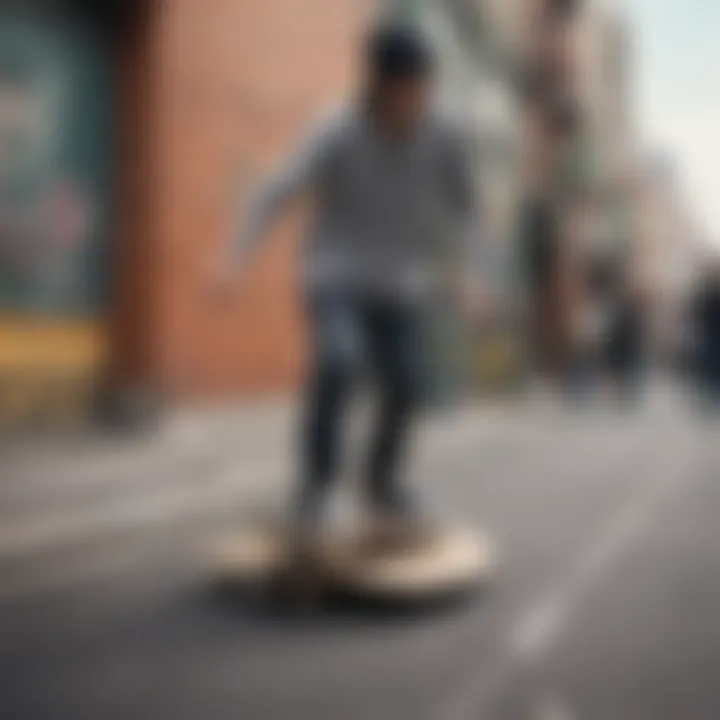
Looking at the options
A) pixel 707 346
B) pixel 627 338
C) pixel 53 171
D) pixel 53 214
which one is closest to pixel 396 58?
pixel 53 171

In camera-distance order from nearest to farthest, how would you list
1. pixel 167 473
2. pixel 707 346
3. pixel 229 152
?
pixel 229 152
pixel 167 473
pixel 707 346

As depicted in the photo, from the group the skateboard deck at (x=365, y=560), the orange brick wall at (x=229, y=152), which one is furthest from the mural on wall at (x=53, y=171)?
the skateboard deck at (x=365, y=560)

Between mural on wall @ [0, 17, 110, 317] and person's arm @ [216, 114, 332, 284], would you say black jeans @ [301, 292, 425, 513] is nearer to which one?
person's arm @ [216, 114, 332, 284]

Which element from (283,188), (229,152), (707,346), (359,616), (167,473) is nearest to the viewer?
(359,616)

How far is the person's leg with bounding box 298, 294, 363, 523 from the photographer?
1.85m

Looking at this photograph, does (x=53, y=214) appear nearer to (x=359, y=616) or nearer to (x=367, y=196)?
(x=367, y=196)

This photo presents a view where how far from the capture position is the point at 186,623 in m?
1.62

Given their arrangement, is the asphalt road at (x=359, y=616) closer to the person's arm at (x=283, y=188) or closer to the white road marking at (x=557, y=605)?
the white road marking at (x=557, y=605)

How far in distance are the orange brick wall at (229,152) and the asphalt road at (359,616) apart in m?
0.28

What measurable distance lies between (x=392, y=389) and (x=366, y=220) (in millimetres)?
319

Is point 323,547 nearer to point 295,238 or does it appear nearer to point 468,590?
point 468,590

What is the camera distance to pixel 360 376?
76.3 inches

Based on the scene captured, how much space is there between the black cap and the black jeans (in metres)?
0.36

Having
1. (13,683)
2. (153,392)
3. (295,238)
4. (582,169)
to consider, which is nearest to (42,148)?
(153,392)
